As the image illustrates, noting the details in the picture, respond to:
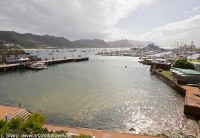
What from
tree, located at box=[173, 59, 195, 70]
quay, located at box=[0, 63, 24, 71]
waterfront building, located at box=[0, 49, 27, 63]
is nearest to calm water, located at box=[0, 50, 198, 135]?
tree, located at box=[173, 59, 195, 70]

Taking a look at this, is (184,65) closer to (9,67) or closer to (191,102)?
(191,102)

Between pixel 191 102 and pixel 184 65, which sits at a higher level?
pixel 184 65

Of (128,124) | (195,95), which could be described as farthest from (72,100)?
(195,95)

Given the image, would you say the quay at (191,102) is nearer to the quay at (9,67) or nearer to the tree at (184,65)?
the tree at (184,65)

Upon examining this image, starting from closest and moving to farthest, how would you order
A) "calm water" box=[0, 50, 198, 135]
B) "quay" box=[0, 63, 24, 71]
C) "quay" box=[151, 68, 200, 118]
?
"calm water" box=[0, 50, 198, 135]
"quay" box=[151, 68, 200, 118]
"quay" box=[0, 63, 24, 71]

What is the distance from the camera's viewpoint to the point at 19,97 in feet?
120

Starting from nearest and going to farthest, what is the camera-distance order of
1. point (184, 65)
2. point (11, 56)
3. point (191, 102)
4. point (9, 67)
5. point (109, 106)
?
1. point (191, 102)
2. point (109, 106)
3. point (184, 65)
4. point (9, 67)
5. point (11, 56)

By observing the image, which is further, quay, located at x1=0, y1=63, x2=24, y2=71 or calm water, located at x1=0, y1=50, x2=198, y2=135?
quay, located at x1=0, y1=63, x2=24, y2=71

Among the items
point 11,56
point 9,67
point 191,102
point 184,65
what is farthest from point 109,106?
point 11,56

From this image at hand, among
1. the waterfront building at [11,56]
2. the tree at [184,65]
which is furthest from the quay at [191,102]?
the waterfront building at [11,56]

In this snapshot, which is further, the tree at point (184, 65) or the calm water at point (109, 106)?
the tree at point (184, 65)

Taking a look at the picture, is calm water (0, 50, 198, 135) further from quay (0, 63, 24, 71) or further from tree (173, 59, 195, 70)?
quay (0, 63, 24, 71)

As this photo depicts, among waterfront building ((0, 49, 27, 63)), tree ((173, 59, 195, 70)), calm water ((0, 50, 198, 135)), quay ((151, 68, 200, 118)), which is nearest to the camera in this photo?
calm water ((0, 50, 198, 135))

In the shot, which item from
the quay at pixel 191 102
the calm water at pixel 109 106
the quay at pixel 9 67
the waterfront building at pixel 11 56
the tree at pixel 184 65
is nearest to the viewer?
the calm water at pixel 109 106
